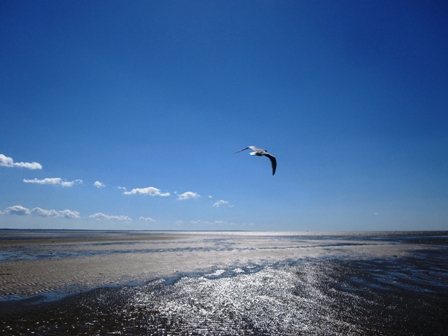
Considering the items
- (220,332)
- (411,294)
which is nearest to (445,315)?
(411,294)

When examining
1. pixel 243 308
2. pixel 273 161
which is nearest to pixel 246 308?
pixel 243 308

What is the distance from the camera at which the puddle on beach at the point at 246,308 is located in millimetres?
6512

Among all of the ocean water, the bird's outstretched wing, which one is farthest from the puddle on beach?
the bird's outstretched wing

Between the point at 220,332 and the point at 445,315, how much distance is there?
22.7ft

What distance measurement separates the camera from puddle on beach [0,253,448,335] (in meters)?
6.51

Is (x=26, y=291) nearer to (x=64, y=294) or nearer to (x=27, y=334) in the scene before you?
(x=64, y=294)

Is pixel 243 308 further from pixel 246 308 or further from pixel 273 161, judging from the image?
pixel 273 161

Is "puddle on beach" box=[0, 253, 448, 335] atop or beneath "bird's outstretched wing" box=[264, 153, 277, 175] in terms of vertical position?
beneath

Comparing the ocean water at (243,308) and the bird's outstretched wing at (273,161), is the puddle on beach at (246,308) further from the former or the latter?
the bird's outstretched wing at (273,161)

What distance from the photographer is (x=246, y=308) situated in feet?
26.8

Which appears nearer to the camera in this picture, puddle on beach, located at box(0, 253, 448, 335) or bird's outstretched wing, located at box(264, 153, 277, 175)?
puddle on beach, located at box(0, 253, 448, 335)

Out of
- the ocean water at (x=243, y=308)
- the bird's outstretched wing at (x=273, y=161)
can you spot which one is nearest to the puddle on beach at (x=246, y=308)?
the ocean water at (x=243, y=308)

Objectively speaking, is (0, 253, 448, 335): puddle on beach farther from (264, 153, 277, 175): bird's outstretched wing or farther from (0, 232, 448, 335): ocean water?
(264, 153, 277, 175): bird's outstretched wing

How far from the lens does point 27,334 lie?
6.12 meters
